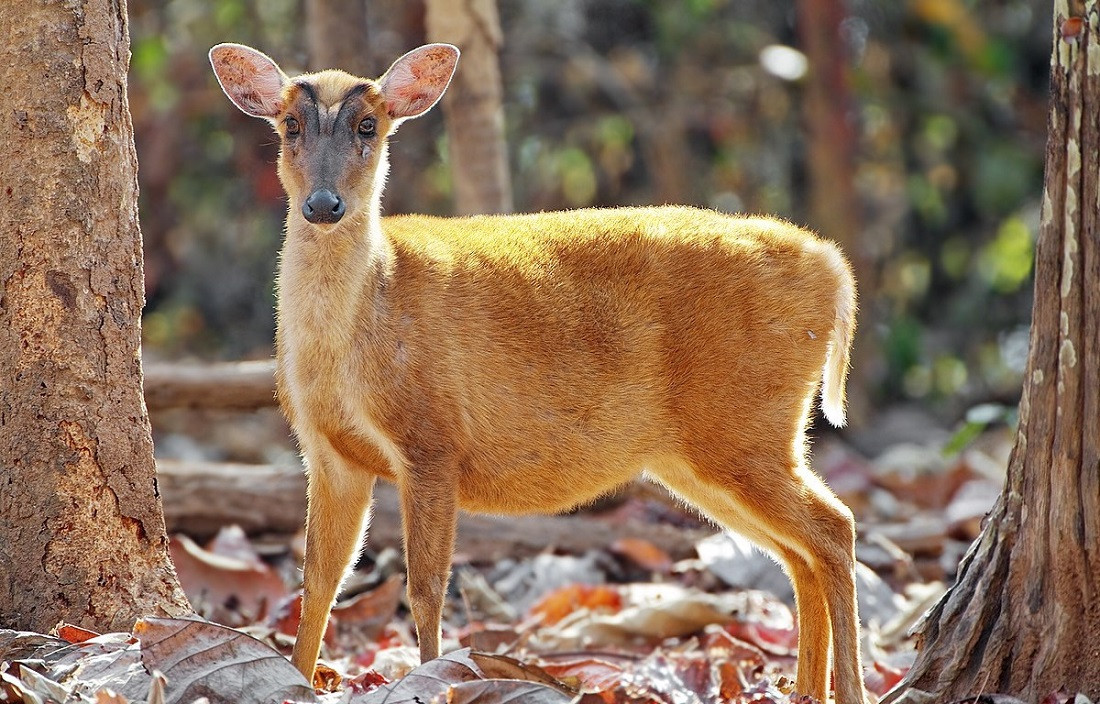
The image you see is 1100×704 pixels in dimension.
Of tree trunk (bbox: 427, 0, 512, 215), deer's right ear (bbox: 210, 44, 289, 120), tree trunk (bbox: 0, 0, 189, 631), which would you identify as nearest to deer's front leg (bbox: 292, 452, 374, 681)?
tree trunk (bbox: 0, 0, 189, 631)

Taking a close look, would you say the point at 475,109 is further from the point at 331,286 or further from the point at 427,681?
the point at 427,681

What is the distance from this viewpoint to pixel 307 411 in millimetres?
4727

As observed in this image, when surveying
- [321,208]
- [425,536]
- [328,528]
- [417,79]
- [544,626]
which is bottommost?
[544,626]

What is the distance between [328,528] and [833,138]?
7.43 meters

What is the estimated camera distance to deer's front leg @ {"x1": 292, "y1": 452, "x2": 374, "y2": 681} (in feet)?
16.0

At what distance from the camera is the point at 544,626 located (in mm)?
6215

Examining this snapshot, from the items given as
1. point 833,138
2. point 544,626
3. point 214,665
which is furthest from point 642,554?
point 833,138

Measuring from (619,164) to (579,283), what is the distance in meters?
7.82

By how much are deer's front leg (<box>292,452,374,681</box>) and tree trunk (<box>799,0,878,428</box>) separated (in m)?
6.97

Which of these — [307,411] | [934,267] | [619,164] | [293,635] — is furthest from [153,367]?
[934,267]

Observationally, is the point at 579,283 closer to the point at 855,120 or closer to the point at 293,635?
the point at 293,635

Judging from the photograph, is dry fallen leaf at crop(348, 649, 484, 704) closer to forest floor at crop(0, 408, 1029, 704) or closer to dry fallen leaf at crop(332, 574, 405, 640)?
forest floor at crop(0, 408, 1029, 704)

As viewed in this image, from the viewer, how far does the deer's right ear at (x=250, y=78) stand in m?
5.15

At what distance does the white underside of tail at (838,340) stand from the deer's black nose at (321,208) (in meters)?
1.83
